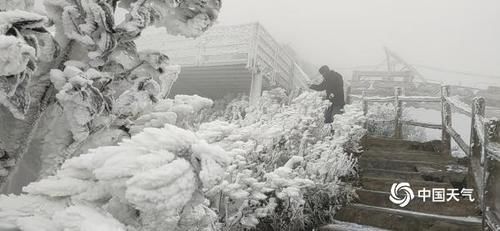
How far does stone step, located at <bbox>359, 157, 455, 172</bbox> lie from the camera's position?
5.54m

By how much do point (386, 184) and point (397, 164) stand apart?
0.88m

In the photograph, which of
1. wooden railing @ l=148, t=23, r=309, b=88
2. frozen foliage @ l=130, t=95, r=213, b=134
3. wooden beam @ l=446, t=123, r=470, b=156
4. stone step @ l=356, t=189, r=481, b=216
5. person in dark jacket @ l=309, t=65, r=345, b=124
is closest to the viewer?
frozen foliage @ l=130, t=95, r=213, b=134

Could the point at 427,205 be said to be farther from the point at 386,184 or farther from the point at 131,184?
the point at 131,184

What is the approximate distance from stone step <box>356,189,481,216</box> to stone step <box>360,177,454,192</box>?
32 centimetres

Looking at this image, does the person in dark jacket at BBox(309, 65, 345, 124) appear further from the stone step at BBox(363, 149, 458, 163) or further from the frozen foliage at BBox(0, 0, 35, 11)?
the frozen foliage at BBox(0, 0, 35, 11)

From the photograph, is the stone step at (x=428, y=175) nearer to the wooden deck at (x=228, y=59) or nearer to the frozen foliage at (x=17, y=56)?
the frozen foliage at (x=17, y=56)

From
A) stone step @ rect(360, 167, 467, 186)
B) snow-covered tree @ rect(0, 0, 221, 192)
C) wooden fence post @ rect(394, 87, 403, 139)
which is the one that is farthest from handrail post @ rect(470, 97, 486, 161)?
snow-covered tree @ rect(0, 0, 221, 192)

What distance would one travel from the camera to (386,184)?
4.94 metres

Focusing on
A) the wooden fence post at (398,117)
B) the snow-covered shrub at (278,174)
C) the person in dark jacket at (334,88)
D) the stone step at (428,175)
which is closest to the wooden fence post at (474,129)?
the stone step at (428,175)

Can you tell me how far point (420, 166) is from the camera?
5.54m

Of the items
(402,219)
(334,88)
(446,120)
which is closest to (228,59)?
(334,88)

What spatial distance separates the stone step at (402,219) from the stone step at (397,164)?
1461 millimetres

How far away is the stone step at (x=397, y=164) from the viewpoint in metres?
5.54

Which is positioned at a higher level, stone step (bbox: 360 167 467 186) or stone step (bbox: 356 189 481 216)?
stone step (bbox: 360 167 467 186)
